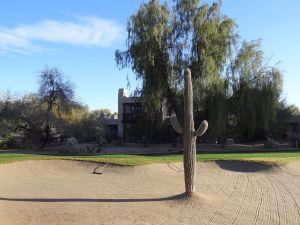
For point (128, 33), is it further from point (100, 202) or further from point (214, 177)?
point (100, 202)

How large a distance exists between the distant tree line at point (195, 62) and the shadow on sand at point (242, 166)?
13.1 metres

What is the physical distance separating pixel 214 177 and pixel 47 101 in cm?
2628

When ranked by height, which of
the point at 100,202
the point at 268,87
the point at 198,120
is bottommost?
the point at 100,202

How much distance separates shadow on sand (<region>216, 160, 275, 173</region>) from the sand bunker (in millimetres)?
45

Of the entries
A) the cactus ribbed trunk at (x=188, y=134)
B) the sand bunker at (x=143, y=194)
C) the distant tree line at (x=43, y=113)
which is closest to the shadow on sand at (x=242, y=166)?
the sand bunker at (x=143, y=194)

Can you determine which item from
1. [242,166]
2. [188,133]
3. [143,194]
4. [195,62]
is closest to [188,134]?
[188,133]

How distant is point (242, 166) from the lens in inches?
882

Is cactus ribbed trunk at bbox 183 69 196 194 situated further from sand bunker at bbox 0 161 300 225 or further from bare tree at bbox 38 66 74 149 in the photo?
bare tree at bbox 38 66 74 149

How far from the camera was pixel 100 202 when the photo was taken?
13492 millimetres

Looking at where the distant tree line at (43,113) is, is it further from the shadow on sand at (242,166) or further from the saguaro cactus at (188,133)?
the saguaro cactus at (188,133)

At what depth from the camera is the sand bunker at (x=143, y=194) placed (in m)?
11.9

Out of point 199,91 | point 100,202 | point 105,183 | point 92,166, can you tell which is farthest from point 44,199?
point 199,91

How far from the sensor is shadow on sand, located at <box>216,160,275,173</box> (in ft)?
71.6

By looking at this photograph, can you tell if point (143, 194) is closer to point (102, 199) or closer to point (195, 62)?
point (102, 199)
